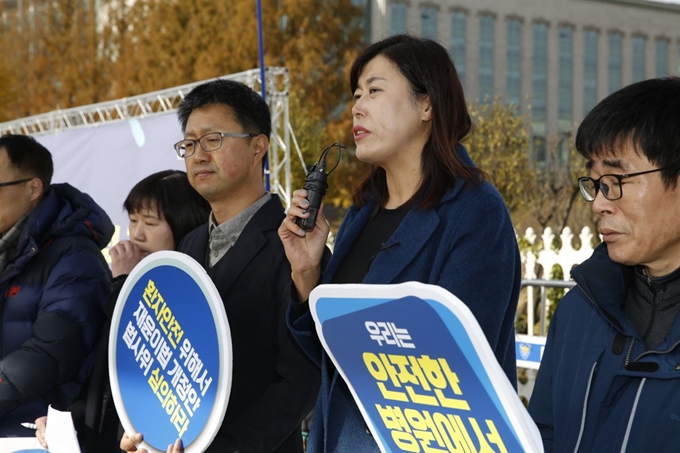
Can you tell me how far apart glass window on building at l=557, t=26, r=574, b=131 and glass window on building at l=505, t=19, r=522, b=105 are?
9.83ft

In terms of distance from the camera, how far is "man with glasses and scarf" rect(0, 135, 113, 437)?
3223mm

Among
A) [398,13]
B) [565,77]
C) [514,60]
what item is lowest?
[565,77]

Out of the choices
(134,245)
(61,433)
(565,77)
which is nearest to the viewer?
(61,433)

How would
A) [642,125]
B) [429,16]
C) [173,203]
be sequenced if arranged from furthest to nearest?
[429,16], [173,203], [642,125]

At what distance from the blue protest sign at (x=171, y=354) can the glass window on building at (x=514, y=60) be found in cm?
4781

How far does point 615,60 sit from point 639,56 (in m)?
2.28

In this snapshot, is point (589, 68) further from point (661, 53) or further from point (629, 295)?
point (629, 295)

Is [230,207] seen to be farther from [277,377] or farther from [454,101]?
[454,101]

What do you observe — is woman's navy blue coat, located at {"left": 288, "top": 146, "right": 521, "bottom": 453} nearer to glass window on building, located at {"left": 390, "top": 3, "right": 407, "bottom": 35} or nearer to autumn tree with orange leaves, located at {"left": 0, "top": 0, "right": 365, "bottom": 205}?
autumn tree with orange leaves, located at {"left": 0, "top": 0, "right": 365, "bottom": 205}

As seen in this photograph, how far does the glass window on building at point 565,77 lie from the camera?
169 feet

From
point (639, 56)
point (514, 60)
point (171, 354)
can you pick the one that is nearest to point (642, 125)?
point (171, 354)

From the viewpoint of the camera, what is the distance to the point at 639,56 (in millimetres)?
55438

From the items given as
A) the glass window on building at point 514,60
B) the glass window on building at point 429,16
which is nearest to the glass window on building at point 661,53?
the glass window on building at point 514,60

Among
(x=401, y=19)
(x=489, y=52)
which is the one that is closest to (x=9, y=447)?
(x=401, y=19)
